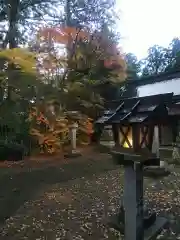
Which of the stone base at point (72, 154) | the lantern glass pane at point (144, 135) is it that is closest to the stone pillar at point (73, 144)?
the stone base at point (72, 154)

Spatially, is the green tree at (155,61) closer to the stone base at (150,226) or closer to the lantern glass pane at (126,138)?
the stone base at (150,226)

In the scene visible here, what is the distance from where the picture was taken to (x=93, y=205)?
4.73 m

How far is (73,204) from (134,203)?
2.53 meters

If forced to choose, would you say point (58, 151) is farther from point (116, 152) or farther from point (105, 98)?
point (116, 152)

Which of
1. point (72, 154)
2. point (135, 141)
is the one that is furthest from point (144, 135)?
point (72, 154)

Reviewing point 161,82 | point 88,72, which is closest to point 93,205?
point 161,82

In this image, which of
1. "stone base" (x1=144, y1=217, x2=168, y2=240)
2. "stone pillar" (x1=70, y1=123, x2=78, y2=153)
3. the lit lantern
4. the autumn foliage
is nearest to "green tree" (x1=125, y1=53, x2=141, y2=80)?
the autumn foliage

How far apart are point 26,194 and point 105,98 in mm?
8021

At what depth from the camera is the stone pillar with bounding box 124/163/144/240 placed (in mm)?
2561

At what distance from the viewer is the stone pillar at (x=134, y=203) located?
8.40 feet

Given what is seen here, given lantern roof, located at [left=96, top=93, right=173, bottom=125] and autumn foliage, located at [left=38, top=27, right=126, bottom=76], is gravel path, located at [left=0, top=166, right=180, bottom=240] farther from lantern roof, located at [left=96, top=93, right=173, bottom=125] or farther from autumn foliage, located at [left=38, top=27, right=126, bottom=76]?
autumn foliage, located at [left=38, top=27, right=126, bottom=76]

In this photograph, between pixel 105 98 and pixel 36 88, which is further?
pixel 105 98

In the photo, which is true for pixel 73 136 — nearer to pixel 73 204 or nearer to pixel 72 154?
pixel 72 154

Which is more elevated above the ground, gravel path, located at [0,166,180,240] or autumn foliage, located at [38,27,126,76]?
autumn foliage, located at [38,27,126,76]
